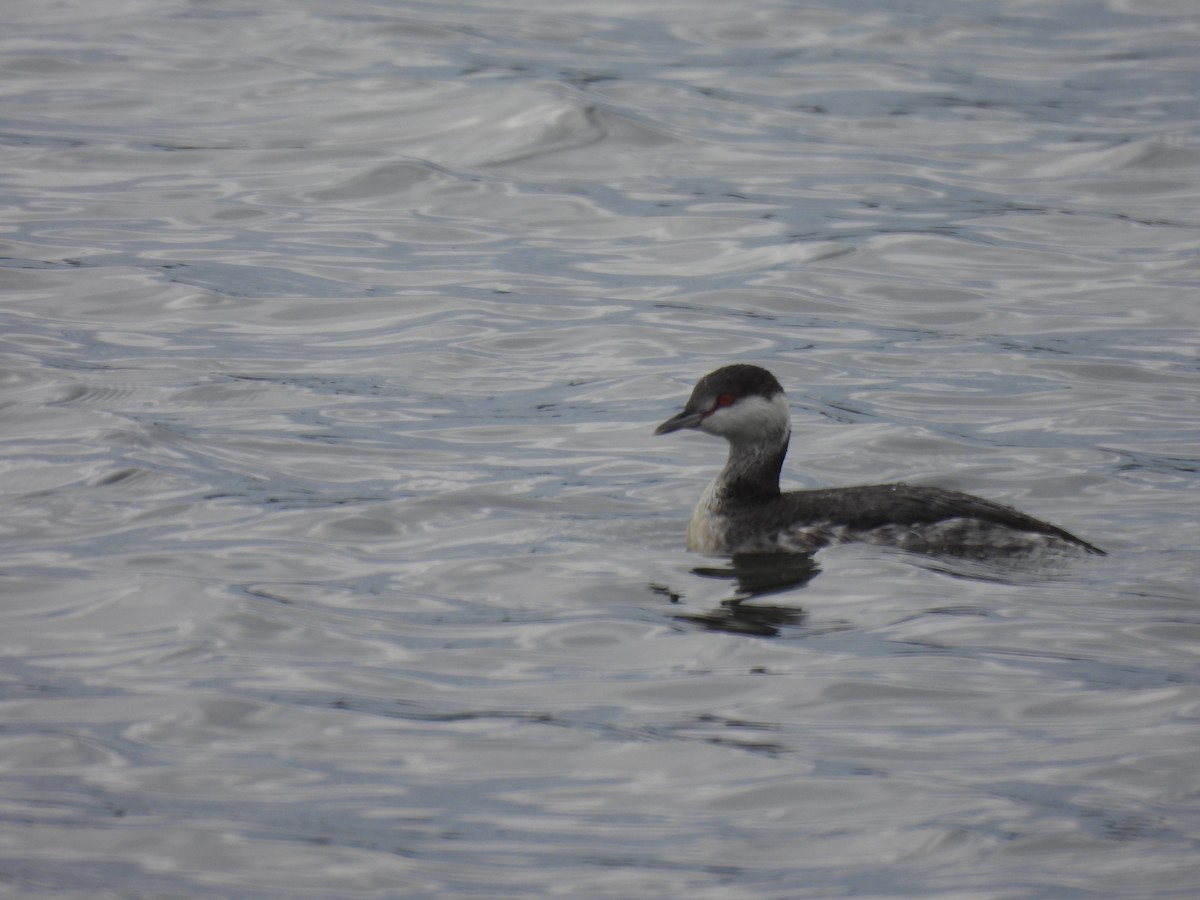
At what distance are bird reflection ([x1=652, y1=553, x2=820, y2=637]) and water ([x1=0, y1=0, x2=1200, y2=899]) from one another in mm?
36

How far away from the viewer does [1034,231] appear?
18000mm

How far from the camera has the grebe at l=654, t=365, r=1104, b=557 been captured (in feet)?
32.8

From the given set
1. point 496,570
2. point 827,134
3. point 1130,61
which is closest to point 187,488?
point 496,570

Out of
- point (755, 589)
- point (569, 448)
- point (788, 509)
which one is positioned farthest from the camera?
point (569, 448)

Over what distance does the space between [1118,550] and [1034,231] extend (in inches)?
318

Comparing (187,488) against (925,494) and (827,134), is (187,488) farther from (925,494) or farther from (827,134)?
(827,134)

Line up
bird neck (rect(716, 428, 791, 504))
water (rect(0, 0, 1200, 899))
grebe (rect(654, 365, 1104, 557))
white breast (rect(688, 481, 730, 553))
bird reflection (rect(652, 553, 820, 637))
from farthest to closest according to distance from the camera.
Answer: bird neck (rect(716, 428, 791, 504)), white breast (rect(688, 481, 730, 553)), grebe (rect(654, 365, 1104, 557)), bird reflection (rect(652, 553, 820, 637)), water (rect(0, 0, 1200, 899))

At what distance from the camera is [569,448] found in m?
12.7

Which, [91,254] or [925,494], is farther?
[91,254]

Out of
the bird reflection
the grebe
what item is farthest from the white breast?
the bird reflection

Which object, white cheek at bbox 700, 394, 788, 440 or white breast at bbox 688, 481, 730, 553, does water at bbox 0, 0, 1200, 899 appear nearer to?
white breast at bbox 688, 481, 730, 553

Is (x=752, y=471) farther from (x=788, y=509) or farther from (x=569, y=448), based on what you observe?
(x=569, y=448)

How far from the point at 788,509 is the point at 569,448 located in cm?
247

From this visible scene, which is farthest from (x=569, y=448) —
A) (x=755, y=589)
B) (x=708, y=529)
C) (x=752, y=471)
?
(x=755, y=589)
